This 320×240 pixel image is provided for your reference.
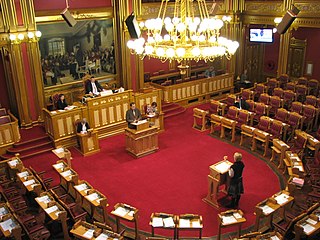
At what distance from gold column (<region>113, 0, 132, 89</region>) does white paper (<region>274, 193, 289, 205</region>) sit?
9.32 metres

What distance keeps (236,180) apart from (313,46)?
39.0 ft

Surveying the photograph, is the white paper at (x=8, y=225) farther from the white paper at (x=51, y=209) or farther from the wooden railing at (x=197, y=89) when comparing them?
the wooden railing at (x=197, y=89)

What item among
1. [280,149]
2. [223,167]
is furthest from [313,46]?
[223,167]

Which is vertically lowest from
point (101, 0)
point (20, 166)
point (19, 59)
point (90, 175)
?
point (90, 175)

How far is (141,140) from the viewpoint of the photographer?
11852mm

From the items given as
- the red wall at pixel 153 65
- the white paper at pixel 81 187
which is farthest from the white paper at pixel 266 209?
the red wall at pixel 153 65

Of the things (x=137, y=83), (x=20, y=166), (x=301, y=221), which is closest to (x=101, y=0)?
(x=137, y=83)

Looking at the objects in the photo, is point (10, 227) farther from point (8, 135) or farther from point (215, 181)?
point (8, 135)

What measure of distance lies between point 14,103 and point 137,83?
5.24 meters

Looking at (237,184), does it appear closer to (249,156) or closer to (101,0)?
(249,156)

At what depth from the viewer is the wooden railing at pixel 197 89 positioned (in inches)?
639

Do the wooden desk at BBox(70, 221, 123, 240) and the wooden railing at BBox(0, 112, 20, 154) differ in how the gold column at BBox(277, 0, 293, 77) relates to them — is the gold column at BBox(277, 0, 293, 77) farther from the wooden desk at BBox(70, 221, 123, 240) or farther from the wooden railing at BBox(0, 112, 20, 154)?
the wooden desk at BBox(70, 221, 123, 240)

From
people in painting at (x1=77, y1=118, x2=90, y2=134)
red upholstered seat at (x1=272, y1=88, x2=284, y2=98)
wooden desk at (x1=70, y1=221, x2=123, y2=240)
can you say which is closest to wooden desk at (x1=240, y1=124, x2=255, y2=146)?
red upholstered seat at (x1=272, y1=88, x2=284, y2=98)

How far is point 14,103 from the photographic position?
1377cm
